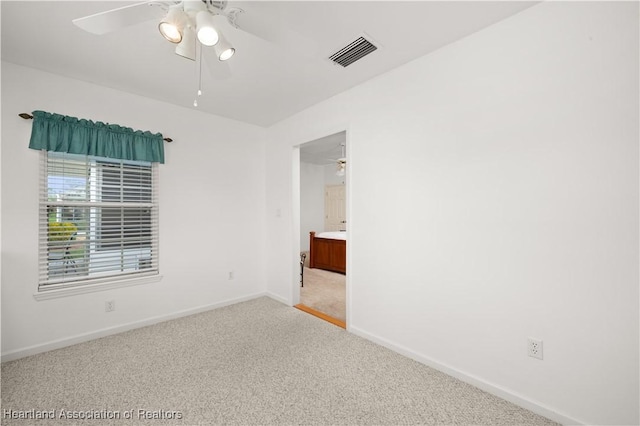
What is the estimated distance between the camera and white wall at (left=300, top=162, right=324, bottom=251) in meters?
7.62

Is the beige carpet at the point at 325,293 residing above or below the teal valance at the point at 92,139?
below

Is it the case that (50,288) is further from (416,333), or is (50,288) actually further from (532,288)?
(532,288)

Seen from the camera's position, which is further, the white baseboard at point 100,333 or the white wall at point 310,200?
the white wall at point 310,200

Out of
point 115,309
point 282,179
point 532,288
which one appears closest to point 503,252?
point 532,288

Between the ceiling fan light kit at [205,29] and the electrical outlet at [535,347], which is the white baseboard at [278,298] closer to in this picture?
the electrical outlet at [535,347]

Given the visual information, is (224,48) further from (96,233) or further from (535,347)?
(535,347)

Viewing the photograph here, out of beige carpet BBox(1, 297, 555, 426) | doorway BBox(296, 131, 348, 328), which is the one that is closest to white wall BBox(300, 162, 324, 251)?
doorway BBox(296, 131, 348, 328)

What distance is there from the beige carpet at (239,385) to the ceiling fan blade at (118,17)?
2.33 m

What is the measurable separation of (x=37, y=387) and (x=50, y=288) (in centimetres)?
94

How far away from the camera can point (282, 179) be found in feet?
13.1

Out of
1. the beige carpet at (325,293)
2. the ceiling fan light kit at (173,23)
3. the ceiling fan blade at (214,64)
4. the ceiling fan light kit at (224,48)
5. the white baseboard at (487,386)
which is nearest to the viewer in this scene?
the ceiling fan light kit at (173,23)

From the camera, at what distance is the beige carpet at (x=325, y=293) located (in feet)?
12.1

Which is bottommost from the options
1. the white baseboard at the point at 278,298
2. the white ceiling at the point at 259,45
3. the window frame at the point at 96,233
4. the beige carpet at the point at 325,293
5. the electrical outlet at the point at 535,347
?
the beige carpet at the point at 325,293

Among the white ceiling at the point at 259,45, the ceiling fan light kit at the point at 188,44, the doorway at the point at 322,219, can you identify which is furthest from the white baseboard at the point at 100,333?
the ceiling fan light kit at the point at 188,44
